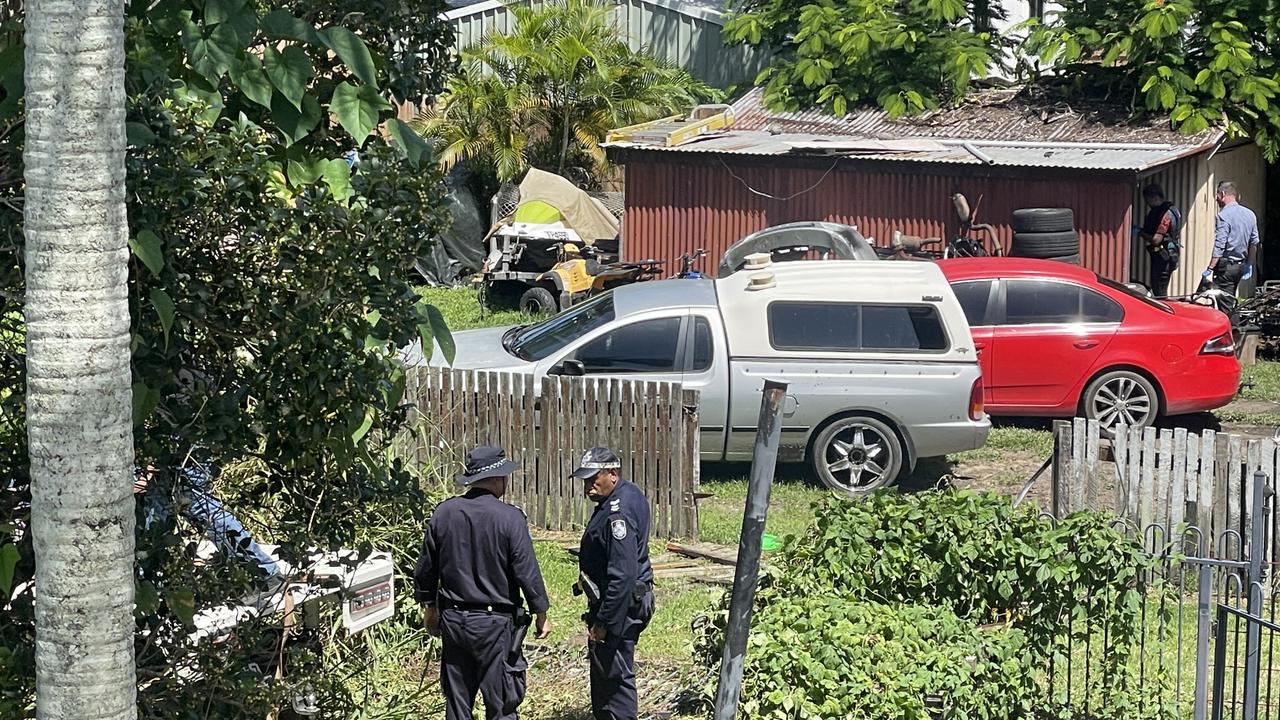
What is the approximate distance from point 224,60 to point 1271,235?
20623 mm

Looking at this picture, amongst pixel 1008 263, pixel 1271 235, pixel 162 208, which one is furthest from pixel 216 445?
pixel 1271 235

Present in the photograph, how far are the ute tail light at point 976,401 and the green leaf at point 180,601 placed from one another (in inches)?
331

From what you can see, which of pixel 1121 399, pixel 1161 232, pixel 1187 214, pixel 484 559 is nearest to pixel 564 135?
pixel 1187 214

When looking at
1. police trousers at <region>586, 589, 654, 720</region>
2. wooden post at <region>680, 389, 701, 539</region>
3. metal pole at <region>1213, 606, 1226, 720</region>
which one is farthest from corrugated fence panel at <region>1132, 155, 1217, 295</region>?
police trousers at <region>586, 589, 654, 720</region>

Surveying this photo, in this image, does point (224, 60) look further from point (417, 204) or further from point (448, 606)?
point (448, 606)

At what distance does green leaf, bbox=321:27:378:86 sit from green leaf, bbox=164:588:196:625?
164 centimetres

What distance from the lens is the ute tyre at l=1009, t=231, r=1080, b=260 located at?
18.1 metres

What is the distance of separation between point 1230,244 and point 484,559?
12.8m

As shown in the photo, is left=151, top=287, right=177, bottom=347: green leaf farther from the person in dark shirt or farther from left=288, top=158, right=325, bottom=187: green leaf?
the person in dark shirt

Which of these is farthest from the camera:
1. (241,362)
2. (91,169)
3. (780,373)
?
(780,373)

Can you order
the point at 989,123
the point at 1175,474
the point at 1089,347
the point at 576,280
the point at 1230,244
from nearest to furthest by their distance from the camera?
1. the point at 1175,474
2. the point at 1089,347
3. the point at 1230,244
4. the point at 576,280
5. the point at 989,123

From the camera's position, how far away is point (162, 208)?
4.71 m

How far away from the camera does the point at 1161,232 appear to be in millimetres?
18188

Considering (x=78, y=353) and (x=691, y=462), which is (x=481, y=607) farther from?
(x=691, y=462)
